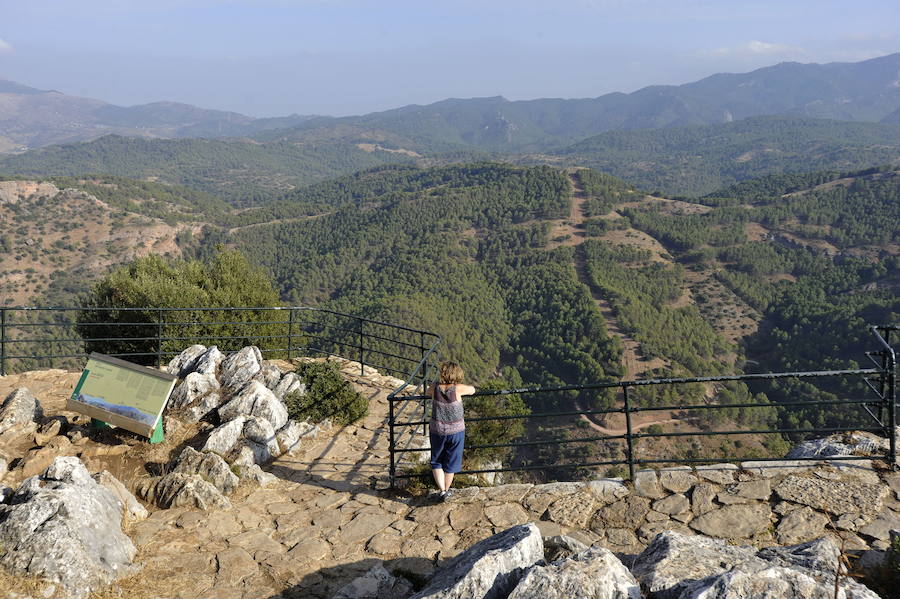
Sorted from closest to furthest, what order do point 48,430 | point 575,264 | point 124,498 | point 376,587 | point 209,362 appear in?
point 376,587
point 124,498
point 48,430
point 209,362
point 575,264

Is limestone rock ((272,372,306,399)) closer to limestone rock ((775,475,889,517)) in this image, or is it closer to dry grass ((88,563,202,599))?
dry grass ((88,563,202,599))

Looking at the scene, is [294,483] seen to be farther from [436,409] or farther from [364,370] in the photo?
[364,370]

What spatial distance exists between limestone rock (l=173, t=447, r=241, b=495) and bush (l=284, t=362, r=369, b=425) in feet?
5.87

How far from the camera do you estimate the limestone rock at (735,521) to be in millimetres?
4906

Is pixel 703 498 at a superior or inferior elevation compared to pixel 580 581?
inferior

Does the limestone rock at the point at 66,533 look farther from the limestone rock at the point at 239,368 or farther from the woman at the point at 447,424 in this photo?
the limestone rock at the point at 239,368

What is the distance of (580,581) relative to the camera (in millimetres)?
3193

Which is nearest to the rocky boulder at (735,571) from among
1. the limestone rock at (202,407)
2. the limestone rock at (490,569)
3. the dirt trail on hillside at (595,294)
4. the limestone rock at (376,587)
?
the limestone rock at (490,569)

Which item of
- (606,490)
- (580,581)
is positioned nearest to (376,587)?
(580,581)

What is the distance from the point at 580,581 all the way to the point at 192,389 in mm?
6888

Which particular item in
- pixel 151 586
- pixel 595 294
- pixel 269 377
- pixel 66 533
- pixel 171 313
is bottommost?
pixel 595 294

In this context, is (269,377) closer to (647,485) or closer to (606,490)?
(606,490)

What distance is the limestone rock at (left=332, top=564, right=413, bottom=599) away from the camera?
4.18 metres

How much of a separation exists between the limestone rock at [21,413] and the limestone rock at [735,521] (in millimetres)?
8212
